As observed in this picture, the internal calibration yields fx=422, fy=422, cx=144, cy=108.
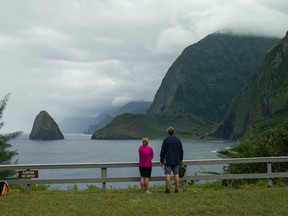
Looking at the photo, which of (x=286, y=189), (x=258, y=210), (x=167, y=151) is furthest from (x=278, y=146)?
(x=258, y=210)

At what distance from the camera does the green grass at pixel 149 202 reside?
1073 cm

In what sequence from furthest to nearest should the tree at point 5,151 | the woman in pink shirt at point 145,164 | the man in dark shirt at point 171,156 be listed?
1. the tree at point 5,151
2. the woman in pink shirt at point 145,164
3. the man in dark shirt at point 171,156

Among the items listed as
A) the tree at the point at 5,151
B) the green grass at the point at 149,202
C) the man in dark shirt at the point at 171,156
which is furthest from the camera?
the tree at the point at 5,151

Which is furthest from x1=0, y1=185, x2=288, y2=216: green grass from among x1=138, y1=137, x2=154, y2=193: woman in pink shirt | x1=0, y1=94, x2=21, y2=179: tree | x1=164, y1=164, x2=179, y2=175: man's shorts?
x1=0, y1=94, x2=21, y2=179: tree

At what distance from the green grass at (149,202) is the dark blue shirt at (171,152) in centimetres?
106

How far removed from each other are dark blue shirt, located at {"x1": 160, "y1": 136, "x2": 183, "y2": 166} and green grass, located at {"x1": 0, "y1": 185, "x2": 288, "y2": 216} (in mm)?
1057

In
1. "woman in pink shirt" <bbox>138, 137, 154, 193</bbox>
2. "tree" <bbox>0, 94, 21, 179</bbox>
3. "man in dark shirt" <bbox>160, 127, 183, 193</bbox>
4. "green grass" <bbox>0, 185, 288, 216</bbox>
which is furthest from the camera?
"tree" <bbox>0, 94, 21, 179</bbox>

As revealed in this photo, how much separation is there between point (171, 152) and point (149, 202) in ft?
7.98

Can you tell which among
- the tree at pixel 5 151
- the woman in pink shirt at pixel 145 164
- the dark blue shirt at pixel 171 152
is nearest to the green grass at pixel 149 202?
the woman in pink shirt at pixel 145 164

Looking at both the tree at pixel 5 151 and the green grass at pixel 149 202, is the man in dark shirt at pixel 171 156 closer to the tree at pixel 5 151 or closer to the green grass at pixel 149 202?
the green grass at pixel 149 202

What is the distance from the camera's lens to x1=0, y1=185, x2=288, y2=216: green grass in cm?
1073

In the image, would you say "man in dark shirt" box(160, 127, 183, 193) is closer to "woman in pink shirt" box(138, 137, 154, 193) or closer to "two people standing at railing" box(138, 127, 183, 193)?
"two people standing at railing" box(138, 127, 183, 193)

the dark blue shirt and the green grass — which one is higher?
the dark blue shirt

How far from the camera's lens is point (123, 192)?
14.2 m
